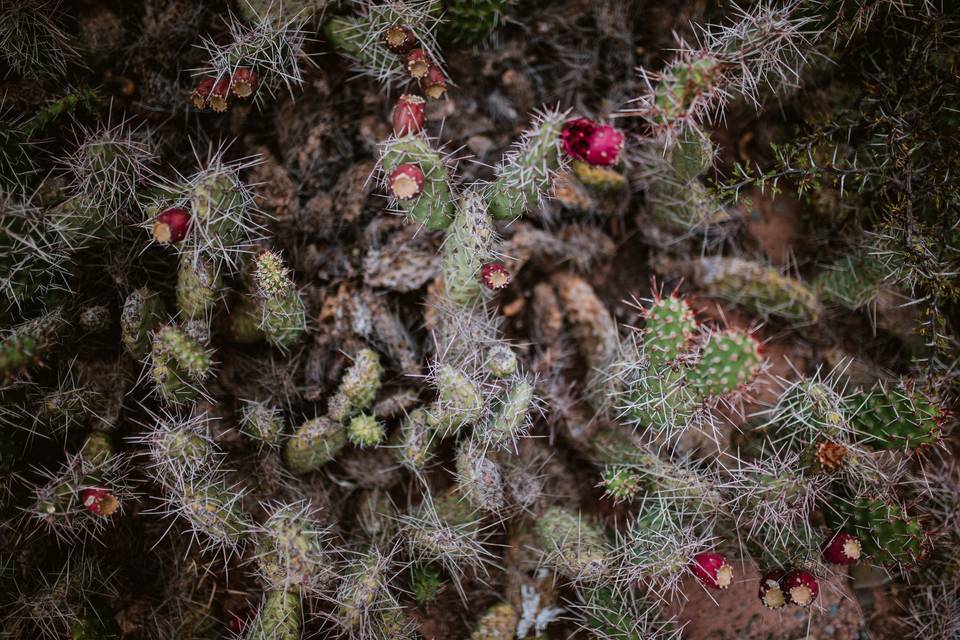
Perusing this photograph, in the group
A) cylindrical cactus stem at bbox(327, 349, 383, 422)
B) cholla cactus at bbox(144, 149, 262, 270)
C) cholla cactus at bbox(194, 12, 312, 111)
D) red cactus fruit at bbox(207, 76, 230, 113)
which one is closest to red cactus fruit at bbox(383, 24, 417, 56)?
cholla cactus at bbox(194, 12, 312, 111)

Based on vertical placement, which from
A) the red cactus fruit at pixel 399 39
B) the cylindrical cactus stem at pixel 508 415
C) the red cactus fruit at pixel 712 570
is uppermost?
the red cactus fruit at pixel 399 39

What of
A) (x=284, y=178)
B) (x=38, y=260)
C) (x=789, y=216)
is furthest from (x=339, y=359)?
(x=789, y=216)

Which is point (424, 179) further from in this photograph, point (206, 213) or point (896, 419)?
point (896, 419)

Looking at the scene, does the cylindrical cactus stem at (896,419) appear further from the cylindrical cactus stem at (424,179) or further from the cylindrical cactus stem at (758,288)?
the cylindrical cactus stem at (424,179)

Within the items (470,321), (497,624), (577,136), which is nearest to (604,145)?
Answer: (577,136)

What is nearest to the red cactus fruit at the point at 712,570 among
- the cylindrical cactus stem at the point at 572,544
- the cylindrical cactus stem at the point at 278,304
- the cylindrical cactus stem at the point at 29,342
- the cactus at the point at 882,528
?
the cylindrical cactus stem at the point at 572,544
